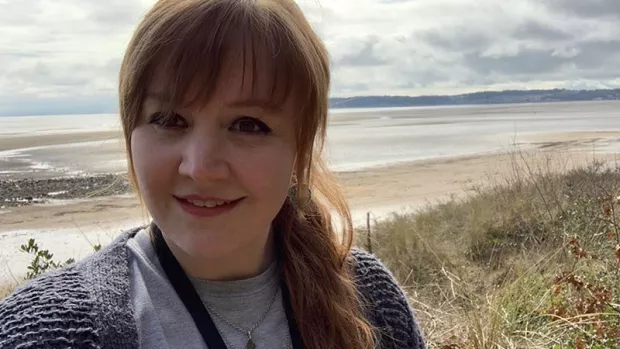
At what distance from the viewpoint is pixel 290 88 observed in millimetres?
1587

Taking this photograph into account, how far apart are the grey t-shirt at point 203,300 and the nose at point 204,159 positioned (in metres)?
0.24

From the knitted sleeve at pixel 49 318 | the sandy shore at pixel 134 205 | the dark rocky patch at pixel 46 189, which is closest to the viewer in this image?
the knitted sleeve at pixel 49 318

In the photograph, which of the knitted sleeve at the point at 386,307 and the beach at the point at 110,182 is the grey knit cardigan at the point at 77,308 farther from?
the knitted sleeve at the point at 386,307

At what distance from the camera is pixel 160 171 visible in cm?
147

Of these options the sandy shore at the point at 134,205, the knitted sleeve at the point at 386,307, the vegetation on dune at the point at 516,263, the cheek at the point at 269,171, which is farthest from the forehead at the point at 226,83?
the sandy shore at the point at 134,205

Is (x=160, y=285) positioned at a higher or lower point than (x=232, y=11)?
lower

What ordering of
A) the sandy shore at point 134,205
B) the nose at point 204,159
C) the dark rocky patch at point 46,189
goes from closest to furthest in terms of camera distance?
the nose at point 204,159, the sandy shore at point 134,205, the dark rocky patch at point 46,189

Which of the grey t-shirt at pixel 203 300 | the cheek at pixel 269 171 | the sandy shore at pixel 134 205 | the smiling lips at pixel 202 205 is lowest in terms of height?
the sandy shore at pixel 134 205

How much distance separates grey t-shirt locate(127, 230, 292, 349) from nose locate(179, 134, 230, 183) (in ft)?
0.80

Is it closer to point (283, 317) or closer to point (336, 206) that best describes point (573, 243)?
point (336, 206)

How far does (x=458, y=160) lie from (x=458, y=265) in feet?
46.3

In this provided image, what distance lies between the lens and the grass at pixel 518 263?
418 centimetres

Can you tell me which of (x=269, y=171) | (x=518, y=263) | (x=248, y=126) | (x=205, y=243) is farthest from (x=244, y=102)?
(x=518, y=263)

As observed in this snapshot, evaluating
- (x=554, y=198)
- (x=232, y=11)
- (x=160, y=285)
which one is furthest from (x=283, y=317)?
(x=554, y=198)
